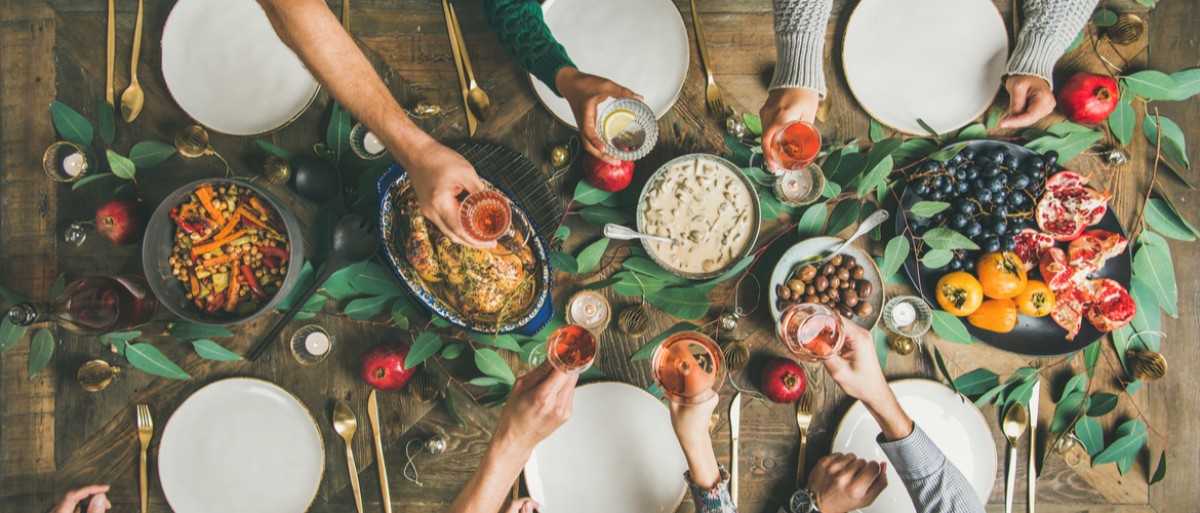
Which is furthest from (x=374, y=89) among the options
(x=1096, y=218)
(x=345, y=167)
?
(x=1096, y=218)

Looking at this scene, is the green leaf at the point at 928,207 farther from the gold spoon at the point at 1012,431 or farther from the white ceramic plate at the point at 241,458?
the white ceramic plate at the point at 241,458

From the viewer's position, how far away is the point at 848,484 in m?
1.28

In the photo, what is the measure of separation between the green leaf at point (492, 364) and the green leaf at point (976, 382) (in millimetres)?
998

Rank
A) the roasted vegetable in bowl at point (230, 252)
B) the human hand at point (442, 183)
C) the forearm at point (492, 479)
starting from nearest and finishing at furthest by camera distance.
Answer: the human hand at point (442, 183) < the forearm at point (492, 479) < the roasted vegetable in bowl at point (230, 252)

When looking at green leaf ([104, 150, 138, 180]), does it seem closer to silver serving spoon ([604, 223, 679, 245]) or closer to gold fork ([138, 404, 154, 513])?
gold fork ([138, 404, 154, 513])

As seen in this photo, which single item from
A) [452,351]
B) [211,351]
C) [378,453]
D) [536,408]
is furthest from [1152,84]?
[211,351]

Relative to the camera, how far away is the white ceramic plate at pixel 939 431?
1354 millimetres

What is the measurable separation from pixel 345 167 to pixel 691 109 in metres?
0.79

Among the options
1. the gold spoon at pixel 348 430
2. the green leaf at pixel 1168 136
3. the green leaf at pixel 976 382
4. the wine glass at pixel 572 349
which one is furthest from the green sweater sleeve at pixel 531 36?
the green leaf at pixel 1168 136

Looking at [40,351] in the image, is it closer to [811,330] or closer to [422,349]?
[422,349]

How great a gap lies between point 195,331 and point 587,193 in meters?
0.91

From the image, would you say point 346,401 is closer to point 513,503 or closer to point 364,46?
point 513,503

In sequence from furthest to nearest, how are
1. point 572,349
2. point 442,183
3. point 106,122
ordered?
point 106,122
point 572,349
point 442,183

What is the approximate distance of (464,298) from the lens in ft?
4.04
